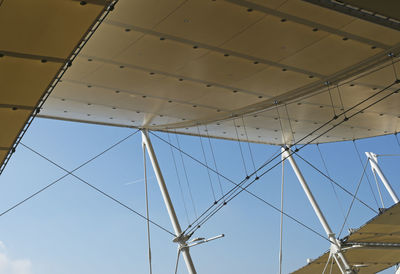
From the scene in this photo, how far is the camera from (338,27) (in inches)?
650

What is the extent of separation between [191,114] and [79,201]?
40.1 meters

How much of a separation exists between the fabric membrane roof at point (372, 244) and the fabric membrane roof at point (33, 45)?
19398 millimetres

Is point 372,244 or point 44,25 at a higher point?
point 44,25

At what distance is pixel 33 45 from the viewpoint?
11742 millimetres

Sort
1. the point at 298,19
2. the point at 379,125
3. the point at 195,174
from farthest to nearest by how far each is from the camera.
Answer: the point at 195,174 < the point at 379,125 < the point at 298,19

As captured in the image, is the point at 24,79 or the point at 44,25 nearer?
the point at 44,25

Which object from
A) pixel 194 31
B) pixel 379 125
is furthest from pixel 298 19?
pixel 379 125

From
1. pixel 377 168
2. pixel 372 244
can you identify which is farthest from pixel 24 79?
pixel 377 168

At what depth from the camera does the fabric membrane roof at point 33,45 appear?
10680mm

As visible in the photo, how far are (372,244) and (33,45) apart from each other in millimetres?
22071

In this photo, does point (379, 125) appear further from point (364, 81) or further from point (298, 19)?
point (298, 19)

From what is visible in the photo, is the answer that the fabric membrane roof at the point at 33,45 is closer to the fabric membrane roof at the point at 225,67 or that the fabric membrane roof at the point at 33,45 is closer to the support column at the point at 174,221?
the fabric membrane roof at the point at 225,67

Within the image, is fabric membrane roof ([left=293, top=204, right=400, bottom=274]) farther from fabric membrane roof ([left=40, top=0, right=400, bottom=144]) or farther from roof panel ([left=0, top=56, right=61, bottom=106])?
roof panel ([left=0, top=56, right=61, bottom=106])

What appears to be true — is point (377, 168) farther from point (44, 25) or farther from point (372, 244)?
point (44, 25)
